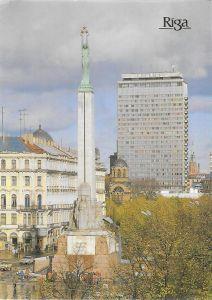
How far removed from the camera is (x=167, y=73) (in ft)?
653

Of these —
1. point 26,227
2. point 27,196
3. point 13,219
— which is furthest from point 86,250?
point 27,196

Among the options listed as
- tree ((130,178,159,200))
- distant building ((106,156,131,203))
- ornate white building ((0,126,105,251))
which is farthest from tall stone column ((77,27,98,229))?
tree ((130,178,159,200))

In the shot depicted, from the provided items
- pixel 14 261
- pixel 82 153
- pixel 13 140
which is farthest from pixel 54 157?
pixel 82 153

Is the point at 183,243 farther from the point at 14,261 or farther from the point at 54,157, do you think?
the point at 54,157

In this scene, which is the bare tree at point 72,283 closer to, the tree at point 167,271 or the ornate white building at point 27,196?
the tree at point 167,271

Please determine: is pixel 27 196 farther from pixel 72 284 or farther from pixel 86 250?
pixel 72 284

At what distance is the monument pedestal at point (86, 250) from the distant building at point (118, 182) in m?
104

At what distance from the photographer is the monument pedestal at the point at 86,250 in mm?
53719

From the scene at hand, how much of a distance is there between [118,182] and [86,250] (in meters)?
108

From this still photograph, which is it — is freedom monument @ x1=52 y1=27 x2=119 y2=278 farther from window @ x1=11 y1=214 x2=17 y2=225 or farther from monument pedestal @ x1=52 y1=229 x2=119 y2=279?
window @ x1=11 y1=214 x2=17 y2=225

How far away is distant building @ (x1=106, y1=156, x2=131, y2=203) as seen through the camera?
161 metres

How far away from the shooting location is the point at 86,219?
5616 centimetres

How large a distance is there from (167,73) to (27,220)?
124655 millimetres

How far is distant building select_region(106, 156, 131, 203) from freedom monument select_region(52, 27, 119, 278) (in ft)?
336
